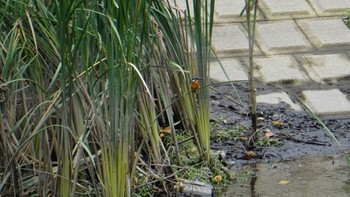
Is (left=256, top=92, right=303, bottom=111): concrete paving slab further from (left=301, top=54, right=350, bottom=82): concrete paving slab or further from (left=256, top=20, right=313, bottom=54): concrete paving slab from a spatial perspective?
(left=256, top=20, right=313, bottom=54): concrete paving slab

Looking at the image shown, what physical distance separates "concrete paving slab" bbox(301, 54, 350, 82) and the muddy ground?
101mm

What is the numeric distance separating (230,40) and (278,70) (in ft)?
1.86

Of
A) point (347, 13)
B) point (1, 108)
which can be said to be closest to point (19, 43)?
point (1, 108)

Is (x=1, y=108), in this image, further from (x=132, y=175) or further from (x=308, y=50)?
(x=308, y=50)

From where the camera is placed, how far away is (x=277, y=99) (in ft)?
21.3

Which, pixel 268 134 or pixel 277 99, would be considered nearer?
pixel 268 134

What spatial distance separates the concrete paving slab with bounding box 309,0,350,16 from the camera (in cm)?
778

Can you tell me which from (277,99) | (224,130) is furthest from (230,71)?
(224,130)

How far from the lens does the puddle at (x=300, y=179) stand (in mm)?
5004

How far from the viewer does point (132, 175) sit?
4195 millimetres

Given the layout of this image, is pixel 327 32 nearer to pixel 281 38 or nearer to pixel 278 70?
pixel 281 38

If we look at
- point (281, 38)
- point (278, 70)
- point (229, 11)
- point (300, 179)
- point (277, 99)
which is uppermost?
point (229, 11)

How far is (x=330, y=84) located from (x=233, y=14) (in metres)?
1.21

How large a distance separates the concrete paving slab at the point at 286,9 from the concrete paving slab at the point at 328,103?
1.23 metres
